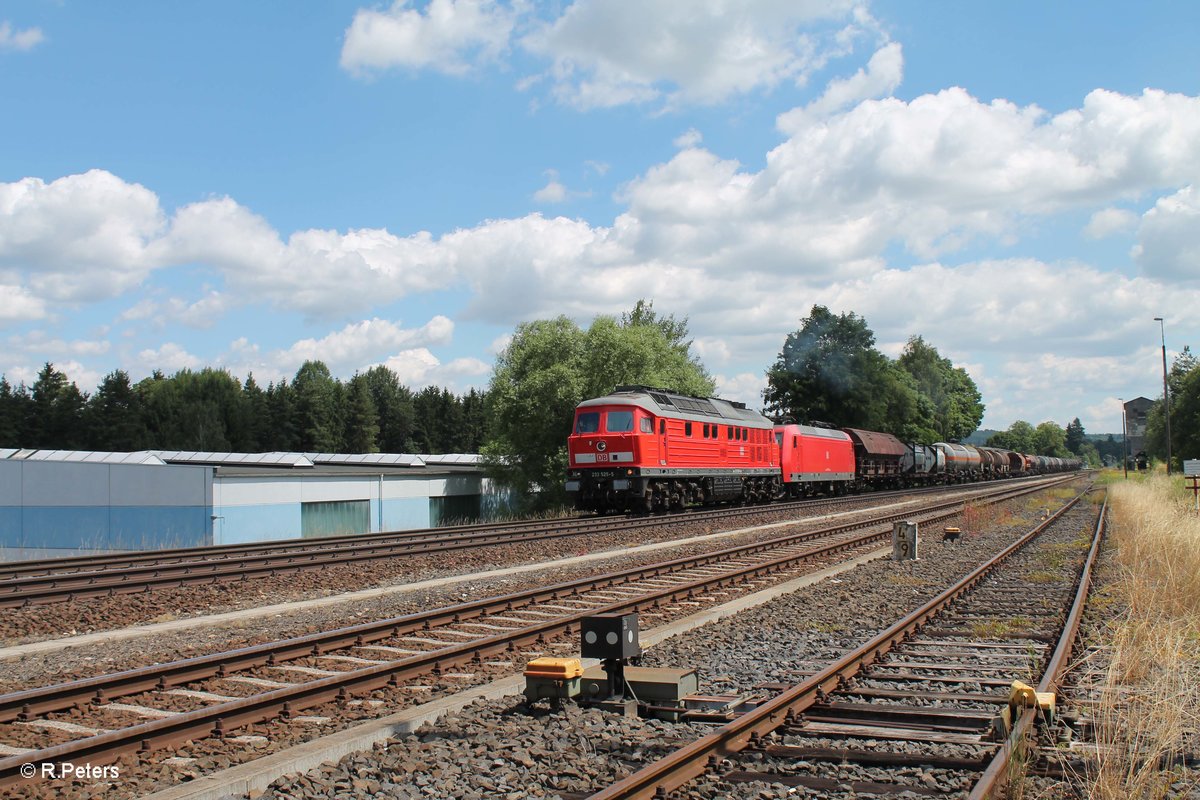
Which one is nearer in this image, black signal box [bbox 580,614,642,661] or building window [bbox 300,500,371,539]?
black signal box [bbox 580,614,642,661]

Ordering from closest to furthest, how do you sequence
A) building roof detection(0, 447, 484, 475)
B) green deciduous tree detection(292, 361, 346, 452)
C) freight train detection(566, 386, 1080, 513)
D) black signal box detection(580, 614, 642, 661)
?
1. black signal box detection(580, 614, 642, 661)
2. freight train detection(566, 386, 1080, 513)
3. building roof detection(0, 447, 484, 475)
4. green deciduous tree detection(292, 361, 346, 452)

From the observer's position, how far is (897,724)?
648 centimetres

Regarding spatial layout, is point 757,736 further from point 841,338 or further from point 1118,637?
point 841,338

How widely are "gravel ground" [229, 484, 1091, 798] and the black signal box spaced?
44 centimetres

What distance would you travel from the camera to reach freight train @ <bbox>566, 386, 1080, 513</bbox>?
88.7 feet

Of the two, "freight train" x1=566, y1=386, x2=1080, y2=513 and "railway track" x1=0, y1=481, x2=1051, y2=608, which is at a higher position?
"freight train" x1=566, y1=386, x2=1080, y2=513

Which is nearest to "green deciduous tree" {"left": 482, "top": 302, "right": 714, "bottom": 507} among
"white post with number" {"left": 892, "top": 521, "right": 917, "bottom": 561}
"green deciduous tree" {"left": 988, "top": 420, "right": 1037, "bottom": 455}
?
"white post with number" {"left": 892, "top": 521, "right": 917, "bottom": 561}

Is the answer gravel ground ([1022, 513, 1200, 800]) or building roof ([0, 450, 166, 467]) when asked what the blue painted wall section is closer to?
building roof ([0, 450, 166, 467])

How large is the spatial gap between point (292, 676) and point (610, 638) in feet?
9.82

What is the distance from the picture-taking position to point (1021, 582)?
1424cm

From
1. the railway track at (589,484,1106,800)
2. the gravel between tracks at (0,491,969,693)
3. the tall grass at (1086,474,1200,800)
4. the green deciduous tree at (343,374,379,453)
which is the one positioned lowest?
the gravel between tracks at (0,491,969,693)

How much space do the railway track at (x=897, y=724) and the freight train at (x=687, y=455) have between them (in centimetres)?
1669

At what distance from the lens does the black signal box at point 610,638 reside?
6977 mm

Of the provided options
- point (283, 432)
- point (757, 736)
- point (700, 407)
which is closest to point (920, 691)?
point (757, 736)
